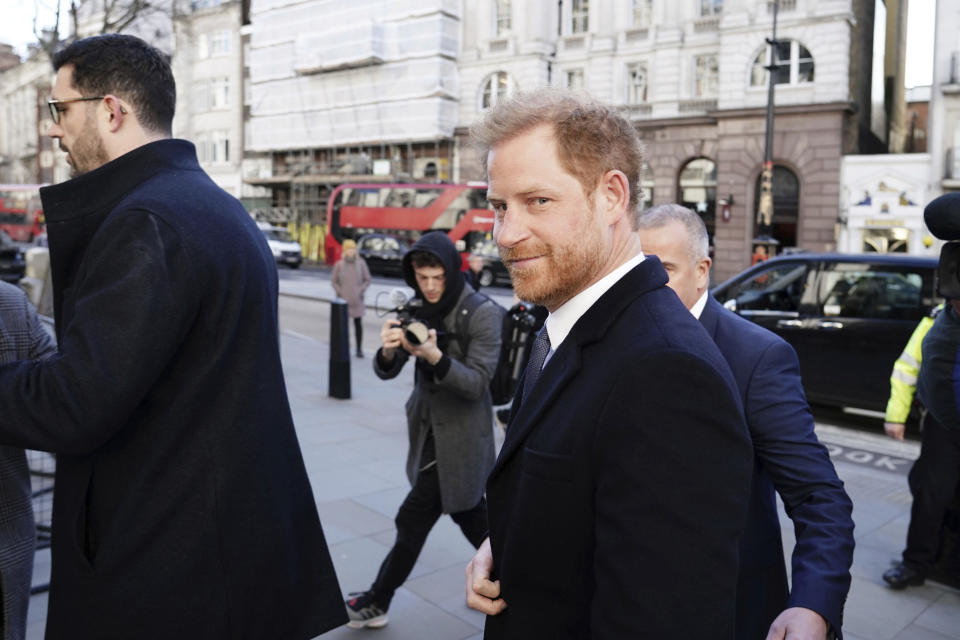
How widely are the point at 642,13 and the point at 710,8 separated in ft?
10.4

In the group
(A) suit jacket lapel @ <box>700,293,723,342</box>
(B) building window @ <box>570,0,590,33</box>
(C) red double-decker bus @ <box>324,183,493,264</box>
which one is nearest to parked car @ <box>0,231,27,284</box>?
(A) suit jacket lapel @ <box>700,293,723,342</box>

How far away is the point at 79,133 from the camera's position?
1.94 meters

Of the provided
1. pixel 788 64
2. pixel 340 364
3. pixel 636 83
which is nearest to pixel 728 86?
pixel 788 64

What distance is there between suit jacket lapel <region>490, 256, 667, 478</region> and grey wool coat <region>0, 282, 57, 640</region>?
1494 mm

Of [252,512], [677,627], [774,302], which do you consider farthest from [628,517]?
[774,302]

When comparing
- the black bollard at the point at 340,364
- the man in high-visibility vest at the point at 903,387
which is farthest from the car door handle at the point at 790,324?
the black bollard at the point at 340,364

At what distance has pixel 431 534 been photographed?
5133 millimetres

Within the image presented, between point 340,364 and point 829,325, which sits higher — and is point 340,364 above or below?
below

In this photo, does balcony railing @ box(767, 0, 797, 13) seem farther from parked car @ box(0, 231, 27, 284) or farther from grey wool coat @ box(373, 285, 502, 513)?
grey wool coat @ box(373, 285, 502, 513)

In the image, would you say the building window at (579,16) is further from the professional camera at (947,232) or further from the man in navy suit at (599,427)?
the man in navy suit at (599,427)

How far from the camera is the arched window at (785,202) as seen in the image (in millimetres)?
31406

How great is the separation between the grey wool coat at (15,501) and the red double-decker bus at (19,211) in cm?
4548

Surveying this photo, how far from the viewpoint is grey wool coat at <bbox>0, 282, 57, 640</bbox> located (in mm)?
2189

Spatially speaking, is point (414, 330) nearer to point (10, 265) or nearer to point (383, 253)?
point (10, 265)
